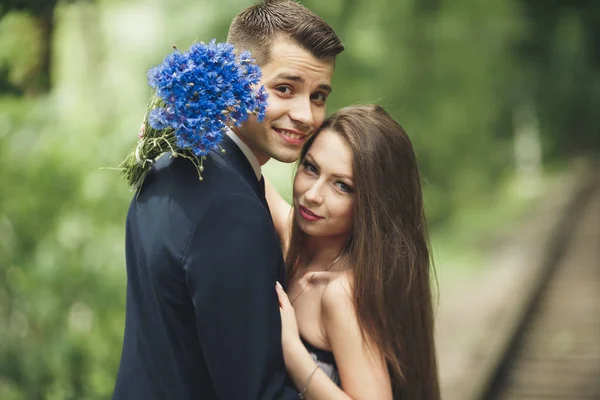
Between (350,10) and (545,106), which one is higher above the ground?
(350,10)

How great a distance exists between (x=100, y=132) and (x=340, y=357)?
3596 mm

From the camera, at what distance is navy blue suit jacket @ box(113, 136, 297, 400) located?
210cm

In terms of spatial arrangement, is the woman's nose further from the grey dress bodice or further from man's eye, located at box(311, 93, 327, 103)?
the grey dress bodice

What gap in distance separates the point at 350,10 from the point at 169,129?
6.82 metres

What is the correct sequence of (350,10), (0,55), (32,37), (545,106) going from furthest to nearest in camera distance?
(545,106), (350,10), (32,37), (0,55)

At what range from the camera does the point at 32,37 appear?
14.3ft

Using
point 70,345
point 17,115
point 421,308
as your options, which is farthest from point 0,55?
point 421,308

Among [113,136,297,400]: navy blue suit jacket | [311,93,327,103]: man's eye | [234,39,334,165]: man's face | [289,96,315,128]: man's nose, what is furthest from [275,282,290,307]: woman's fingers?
[311,93,327,103]: man's eye

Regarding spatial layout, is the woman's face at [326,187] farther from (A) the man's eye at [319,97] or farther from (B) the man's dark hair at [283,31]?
(B) the man's dark hair at [283,31]

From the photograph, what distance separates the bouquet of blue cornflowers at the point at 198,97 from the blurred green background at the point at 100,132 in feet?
4.67

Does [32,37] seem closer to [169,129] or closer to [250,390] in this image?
[169,129]

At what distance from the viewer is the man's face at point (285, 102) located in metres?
2.48

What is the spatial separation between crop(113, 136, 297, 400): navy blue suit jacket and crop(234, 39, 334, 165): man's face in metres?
0.23

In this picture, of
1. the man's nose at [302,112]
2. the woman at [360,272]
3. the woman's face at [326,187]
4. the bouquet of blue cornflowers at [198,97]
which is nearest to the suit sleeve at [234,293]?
the bouquet of blue cornflowers at [198,97]
